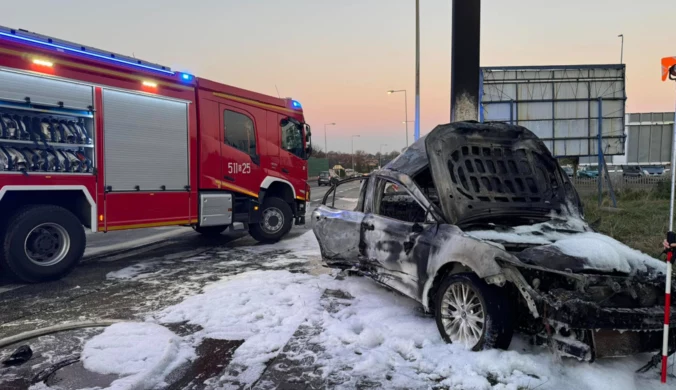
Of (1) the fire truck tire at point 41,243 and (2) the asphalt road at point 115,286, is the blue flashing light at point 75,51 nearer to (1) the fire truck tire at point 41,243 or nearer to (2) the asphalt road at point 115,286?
(1) the fire truck tire at point 41,243

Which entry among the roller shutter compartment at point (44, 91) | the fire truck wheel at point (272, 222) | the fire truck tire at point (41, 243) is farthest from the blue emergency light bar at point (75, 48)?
the fire truck wheel at point (272, 222)

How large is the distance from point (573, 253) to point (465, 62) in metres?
6.44

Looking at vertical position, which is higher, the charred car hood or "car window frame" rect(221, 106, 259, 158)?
"car window frame" rect(221, 106, 259, 158)

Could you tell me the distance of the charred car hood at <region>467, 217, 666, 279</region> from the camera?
3605 millimetres

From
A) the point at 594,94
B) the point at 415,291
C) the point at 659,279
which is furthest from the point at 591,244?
the point at 594,94

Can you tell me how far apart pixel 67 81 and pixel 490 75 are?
31.8 feet

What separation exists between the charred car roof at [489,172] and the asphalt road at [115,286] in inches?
131

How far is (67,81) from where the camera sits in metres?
6.70

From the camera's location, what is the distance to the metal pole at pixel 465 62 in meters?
9.26

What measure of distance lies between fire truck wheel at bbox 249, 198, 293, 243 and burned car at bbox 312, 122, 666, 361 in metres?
3.87

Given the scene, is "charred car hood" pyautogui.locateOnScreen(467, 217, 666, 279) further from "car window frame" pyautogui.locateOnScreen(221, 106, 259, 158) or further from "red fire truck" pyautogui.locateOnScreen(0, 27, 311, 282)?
"car window frame" pyautogui.locateOnScreen(221, 106, 259, 158)

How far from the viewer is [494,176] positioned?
505 cm

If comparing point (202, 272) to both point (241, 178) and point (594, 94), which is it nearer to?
point (241, 178)

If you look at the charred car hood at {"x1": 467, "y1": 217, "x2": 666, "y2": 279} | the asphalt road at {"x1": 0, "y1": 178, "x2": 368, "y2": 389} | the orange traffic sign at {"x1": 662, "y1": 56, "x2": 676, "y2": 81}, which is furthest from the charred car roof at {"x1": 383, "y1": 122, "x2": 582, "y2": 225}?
the asphalt road at {"x1": 0, "y1": 178, "x2": 368, "y2": 389}
